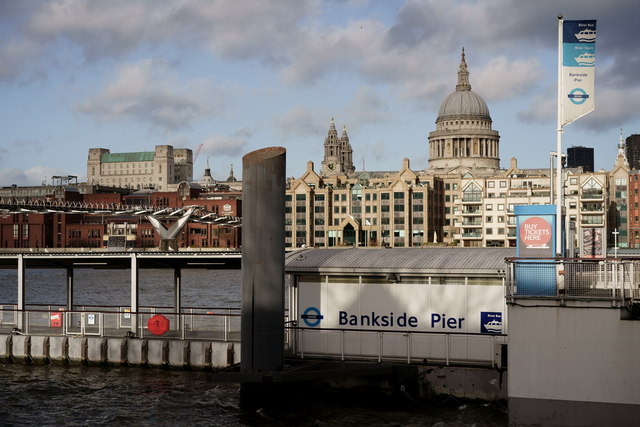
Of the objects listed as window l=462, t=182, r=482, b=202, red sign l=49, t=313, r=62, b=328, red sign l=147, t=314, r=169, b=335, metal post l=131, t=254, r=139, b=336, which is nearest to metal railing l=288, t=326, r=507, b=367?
red sign l=147, t=314, r=169, b=335

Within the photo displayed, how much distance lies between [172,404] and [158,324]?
6264mm

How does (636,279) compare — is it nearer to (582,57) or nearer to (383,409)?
(582,57)

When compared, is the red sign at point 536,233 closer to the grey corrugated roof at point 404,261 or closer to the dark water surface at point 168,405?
the grey corrugated roof at point 404,261

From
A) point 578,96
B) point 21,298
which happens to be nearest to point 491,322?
point 578,96

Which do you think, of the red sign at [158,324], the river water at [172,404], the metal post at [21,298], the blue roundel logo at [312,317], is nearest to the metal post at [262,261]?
the river water at [172,404]

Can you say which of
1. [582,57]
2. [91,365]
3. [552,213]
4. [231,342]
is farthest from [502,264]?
[91,365]

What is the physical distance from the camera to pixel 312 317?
31984 mm

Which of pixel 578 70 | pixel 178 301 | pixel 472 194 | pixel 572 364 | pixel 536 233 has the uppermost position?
pixel 472 194

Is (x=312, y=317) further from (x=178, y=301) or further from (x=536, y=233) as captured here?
(x=178, y=301)

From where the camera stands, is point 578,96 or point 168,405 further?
point 168,405

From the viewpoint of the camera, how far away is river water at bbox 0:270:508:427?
2948 cm

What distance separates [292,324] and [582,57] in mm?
13736

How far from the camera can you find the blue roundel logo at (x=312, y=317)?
105 ft

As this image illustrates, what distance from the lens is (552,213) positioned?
28.4 metres
